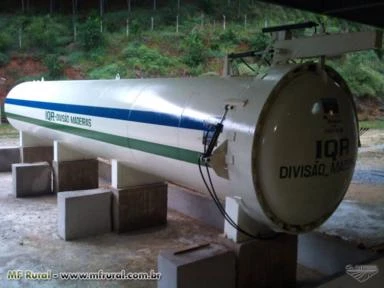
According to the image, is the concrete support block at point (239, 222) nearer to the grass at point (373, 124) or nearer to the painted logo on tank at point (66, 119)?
the painted logo on tank at point (66, 119)

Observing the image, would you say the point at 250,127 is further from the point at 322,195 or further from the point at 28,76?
the point at 28,76

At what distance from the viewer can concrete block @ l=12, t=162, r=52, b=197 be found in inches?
313

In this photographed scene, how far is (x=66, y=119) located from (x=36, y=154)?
2723 millimetres

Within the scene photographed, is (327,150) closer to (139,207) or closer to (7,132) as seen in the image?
(139,207)

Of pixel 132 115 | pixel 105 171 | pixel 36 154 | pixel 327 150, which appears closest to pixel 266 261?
pixel 327 150

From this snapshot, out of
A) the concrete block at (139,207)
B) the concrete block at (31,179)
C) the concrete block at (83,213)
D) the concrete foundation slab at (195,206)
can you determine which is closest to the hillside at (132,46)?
the concrete block at (31,179)

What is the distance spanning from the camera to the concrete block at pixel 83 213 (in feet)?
19.1

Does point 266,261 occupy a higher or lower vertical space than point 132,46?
lower

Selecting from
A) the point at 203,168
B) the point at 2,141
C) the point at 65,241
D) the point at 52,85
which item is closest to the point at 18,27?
the point at 2,141

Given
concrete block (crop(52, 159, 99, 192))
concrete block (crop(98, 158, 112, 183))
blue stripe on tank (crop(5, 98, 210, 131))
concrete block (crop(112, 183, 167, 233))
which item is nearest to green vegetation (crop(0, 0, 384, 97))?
concrete block (crop(98, 158, 112, 183))

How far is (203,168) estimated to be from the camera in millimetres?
3906

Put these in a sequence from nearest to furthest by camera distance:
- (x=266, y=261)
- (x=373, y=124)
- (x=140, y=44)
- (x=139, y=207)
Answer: (x=266, y=261) → (x=139, y=207) → (x=373, y=124) → (x=140, y=44)

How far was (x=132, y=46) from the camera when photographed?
25.0 metres

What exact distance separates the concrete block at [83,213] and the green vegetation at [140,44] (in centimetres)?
1669
